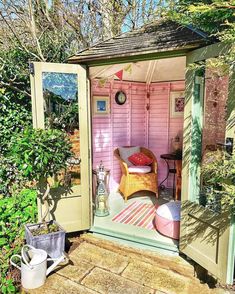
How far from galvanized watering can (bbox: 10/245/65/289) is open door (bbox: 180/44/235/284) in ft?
4.82

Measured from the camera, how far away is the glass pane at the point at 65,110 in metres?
3.19

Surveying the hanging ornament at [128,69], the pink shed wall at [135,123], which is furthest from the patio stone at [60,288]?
the hanging ornament at [128,69]

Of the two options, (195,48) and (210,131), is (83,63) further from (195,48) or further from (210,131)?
(210,131)

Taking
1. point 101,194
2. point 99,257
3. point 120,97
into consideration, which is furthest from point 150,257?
point 120,97

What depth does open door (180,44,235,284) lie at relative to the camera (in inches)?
97.3

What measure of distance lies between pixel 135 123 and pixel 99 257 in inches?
125

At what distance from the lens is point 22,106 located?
432 cm

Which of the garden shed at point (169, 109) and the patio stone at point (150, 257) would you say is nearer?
the garden shed at point (169, 109)

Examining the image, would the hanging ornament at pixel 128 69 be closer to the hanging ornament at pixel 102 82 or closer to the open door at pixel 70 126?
the hanging ornament at pixel 102 82

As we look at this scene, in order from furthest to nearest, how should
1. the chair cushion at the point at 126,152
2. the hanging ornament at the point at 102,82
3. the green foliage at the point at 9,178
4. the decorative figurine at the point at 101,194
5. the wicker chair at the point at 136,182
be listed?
the chair cushion at the point at 126,152
the hanging ornament at the point at 102,82
the wicker chair at the point at 136,182
the green foliage at the point at 9,178
the decorative figurine at the point at 101,194

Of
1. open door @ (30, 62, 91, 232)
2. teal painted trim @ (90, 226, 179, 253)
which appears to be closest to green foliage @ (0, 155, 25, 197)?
open door @ (30, 62, 91, 232)

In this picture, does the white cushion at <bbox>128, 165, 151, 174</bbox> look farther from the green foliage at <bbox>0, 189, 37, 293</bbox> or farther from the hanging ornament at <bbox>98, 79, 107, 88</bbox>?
the green foliage at <bbox>0, 189, 37, 293</bbox>

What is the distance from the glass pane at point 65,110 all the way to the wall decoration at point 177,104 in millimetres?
2565

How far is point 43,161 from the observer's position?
2.63 meters
